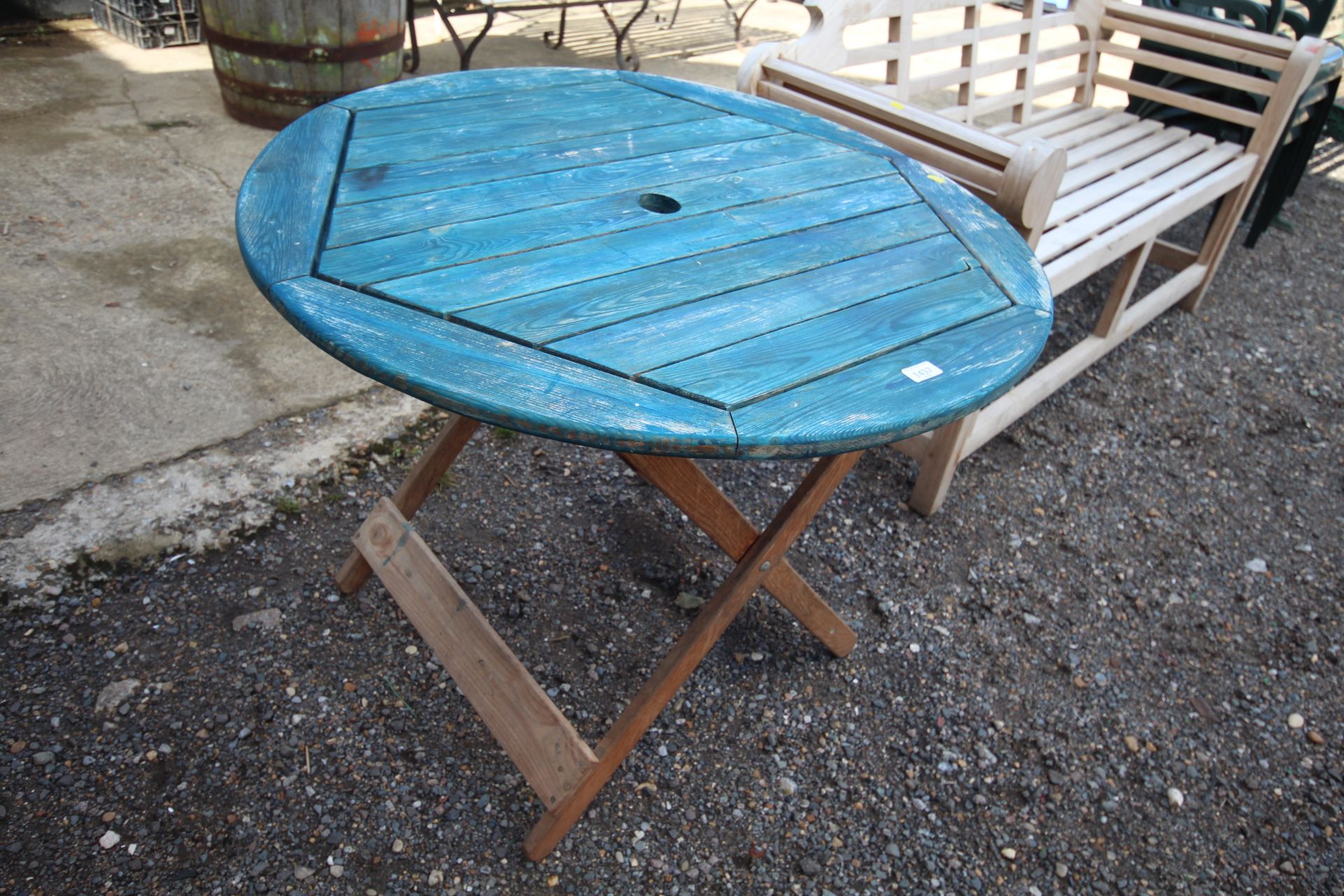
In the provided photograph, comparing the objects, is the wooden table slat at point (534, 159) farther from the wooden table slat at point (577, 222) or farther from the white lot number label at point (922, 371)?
A: the white lot number label at point (922, 371)

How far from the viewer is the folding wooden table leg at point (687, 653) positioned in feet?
4.98

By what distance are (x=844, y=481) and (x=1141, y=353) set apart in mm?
1533

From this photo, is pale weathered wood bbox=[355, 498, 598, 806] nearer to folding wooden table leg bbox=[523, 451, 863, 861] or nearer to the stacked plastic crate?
folding wooden table leg bbox=[523, 451, 863, 861]

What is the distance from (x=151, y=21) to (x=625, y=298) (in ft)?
14.1

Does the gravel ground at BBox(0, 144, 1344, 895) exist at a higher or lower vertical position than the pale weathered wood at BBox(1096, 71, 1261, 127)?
lower

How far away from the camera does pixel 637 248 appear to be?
1.46 metres

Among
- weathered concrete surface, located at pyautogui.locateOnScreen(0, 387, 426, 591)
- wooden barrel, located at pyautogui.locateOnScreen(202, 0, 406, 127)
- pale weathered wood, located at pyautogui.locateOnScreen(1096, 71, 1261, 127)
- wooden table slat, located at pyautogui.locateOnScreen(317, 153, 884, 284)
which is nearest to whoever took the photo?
wooden table slat, located at pyautogui.locateOnScreen(317, 153, 884, 284)

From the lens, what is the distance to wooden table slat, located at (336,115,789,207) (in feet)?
5.07

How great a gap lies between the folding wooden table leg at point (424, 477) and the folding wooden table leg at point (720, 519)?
1.27 ft

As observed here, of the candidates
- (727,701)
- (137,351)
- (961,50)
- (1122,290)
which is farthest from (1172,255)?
(137,351)

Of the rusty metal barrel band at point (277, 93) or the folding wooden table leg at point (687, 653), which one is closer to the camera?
the folding wooden table leg at point (687, 653)

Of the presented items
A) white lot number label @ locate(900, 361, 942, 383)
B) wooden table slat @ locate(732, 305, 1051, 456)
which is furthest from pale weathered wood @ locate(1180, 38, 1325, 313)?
white lot number label @ locate(900, 361, 942, 383)

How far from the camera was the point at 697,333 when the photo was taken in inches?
49.9

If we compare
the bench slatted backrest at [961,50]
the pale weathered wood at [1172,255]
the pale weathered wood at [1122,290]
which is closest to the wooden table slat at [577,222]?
the bench slatted backrest at [961,50]
